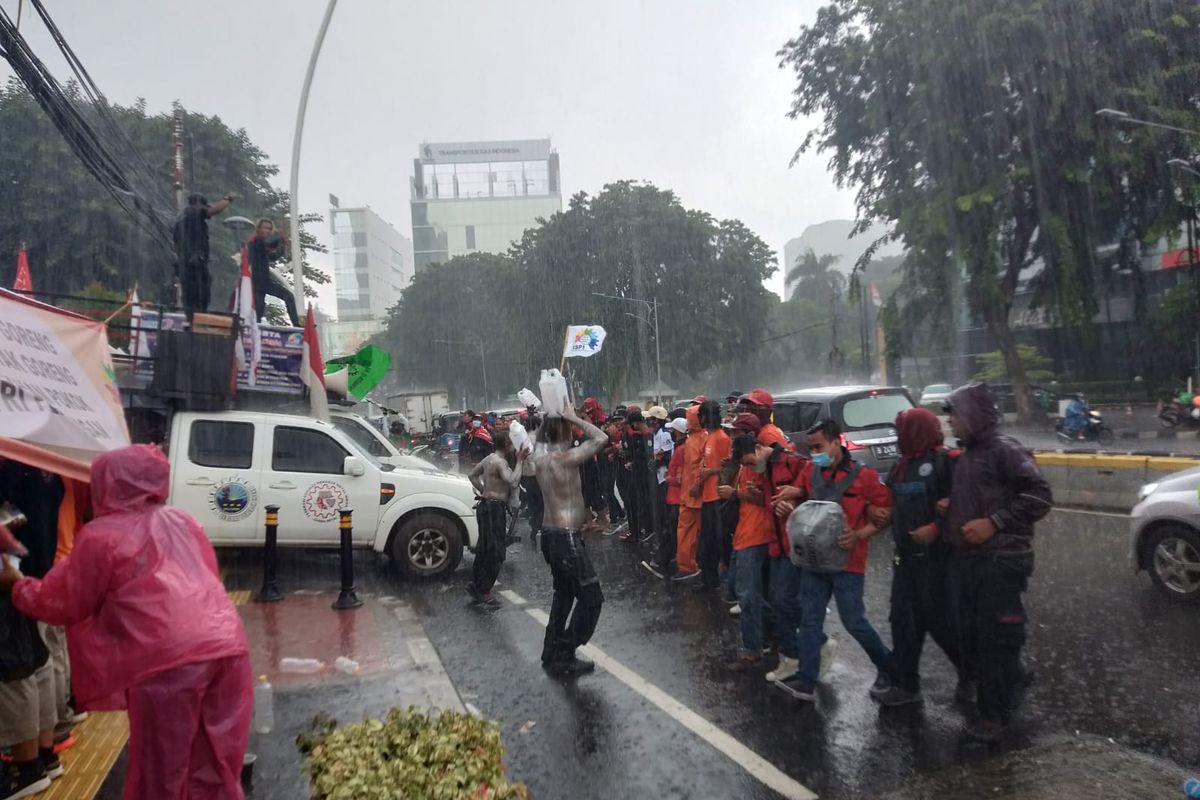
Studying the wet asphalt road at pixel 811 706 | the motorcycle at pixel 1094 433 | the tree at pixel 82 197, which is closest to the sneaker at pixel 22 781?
the wet asphalt road at pixel 811 706

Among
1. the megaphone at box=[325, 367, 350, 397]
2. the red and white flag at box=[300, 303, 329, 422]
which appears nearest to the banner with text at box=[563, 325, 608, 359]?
the megaphone at box=[325, 367, 350, 397]

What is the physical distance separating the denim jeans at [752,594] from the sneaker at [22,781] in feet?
12.6

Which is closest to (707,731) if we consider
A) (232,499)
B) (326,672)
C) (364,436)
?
(326,672)

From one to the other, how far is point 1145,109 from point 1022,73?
10.6 ft

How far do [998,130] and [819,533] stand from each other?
79.9 ft

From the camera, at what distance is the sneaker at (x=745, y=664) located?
5.54 metres

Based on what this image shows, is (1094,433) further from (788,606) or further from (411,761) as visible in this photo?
(411,761)

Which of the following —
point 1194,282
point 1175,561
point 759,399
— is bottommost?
point 1175,561

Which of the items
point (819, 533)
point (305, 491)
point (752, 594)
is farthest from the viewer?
point (305, 491)

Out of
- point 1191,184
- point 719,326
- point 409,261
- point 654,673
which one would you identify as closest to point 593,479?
point 654,673

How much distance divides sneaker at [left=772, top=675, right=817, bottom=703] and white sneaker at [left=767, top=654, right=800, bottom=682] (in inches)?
5.2

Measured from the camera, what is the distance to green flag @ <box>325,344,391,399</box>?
12.1 m

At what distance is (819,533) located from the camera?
15.3ft

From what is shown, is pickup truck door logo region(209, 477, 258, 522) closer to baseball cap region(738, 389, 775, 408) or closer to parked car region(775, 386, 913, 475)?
baseball cap region(738, 389, 775, 408)
